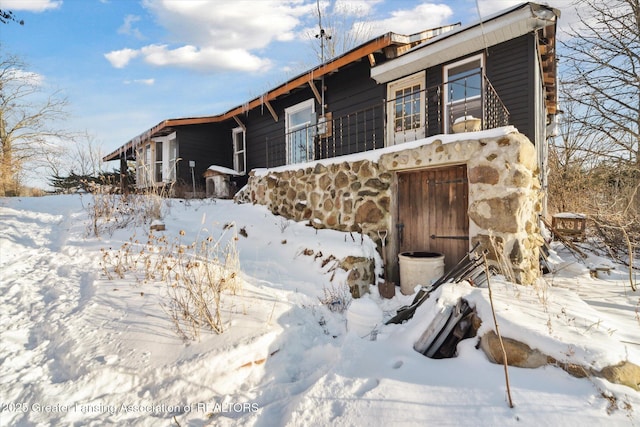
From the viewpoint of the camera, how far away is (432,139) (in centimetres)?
434

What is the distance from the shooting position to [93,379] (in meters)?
2.03

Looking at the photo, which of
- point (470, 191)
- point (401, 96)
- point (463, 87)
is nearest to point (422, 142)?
point (470, 191)

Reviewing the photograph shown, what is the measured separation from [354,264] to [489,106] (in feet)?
12.3

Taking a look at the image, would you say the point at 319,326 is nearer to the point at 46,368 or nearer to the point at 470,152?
the point at 46,368

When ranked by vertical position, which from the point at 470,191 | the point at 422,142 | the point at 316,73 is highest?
the point at 316,73

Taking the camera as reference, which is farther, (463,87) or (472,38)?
(463,87)

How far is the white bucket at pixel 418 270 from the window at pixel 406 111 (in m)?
3.76

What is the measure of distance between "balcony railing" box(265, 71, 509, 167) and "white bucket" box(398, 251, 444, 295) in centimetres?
214

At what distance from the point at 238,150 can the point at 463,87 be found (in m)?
8.15

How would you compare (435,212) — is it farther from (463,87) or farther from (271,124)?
(271,124)

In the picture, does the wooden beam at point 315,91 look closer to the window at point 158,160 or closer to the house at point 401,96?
the house at point 401,96

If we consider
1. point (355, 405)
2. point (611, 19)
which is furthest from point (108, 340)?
point (611, 19)

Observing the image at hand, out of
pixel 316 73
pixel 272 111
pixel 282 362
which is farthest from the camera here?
pixel 272 111

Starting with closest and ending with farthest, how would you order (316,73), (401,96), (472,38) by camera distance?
(401,96), (472,38), (316,73)
